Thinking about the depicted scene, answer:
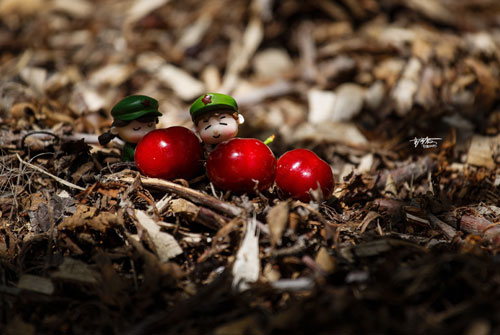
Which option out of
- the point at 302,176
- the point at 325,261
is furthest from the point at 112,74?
the point at 325,261

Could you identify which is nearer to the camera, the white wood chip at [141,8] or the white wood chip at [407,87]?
the white wood chip at [407,87]

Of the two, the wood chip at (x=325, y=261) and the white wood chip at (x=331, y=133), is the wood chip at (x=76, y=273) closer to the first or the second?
the wood chip at (x=325, y=261)

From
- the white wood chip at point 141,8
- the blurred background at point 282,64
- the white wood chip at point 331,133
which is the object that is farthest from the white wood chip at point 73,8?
the white wood chip at point 331,133

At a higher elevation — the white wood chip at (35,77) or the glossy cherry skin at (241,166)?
the white wood chip at (35,77)

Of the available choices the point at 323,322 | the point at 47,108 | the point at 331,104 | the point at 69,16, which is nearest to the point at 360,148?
the point at 331,104

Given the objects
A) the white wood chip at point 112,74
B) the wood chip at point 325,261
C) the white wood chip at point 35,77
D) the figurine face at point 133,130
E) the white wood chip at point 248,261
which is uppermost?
the white wood chip at point 35,77

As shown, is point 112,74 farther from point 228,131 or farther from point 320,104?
point 228,131
